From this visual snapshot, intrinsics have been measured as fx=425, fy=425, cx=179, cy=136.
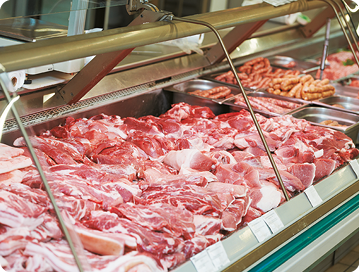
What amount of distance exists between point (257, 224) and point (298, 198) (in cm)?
46

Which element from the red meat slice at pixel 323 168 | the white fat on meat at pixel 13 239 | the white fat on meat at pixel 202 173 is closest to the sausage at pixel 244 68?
the red meat slice at pixel 323 168

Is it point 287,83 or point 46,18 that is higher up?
point 46,18

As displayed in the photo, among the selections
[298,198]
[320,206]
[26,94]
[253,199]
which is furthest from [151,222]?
[26,94]

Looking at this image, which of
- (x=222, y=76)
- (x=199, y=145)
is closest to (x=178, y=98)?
(x=222, y=76)

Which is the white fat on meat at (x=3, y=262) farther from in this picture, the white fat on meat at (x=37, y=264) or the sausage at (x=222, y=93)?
the sausage at (x=222, y=93)

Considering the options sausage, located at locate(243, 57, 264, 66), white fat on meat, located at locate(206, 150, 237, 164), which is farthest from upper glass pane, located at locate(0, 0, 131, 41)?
sausage, located at locate(243, 57, 264, 66)

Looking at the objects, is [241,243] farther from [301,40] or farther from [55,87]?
[301,40]

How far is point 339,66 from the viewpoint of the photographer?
587 cm

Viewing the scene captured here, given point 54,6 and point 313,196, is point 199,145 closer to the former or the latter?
point 313,196

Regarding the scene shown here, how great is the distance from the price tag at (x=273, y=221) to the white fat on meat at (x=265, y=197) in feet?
0.28

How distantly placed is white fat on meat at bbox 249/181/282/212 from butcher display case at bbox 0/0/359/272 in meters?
0.05

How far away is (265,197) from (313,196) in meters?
0.39

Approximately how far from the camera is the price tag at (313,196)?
262cm

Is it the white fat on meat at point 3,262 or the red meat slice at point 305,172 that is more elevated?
the white fat on meat at point 3,262
